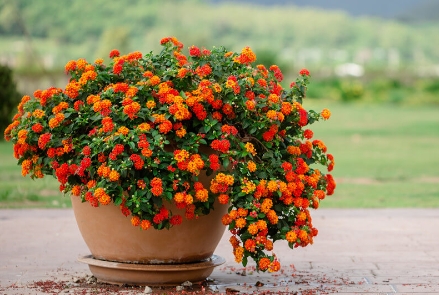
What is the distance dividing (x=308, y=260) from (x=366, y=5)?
6356 inches

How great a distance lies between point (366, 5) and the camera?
162 m

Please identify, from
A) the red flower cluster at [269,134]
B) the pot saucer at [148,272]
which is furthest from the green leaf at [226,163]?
the pot saucer at [148,272]

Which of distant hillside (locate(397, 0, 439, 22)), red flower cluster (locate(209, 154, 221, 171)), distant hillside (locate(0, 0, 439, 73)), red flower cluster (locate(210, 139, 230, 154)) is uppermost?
distant hillside (locate(397, 0, 439, 22))

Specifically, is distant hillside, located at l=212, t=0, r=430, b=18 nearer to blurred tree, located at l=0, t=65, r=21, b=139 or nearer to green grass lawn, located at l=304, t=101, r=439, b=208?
green grass lawn, located at l=304, t=101, r=439, b=208

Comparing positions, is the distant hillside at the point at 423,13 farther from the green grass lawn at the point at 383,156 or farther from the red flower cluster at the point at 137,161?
the red flower cluster at the point at 137,161

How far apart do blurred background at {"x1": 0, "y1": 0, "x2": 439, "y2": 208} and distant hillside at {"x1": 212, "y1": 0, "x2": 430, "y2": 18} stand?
0.97 feet

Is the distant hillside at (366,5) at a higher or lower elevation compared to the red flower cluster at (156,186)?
higher

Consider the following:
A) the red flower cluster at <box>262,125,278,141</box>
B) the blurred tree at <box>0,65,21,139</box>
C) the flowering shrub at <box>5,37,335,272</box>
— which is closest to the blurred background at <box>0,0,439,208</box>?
the blurred tree at <box>0,65,21,139</box>

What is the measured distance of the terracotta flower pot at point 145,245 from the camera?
5070 millimetres

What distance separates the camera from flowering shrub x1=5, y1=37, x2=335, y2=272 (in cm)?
471

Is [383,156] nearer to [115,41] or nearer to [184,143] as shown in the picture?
[184,143]

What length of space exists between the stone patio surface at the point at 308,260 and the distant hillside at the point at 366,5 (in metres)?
141

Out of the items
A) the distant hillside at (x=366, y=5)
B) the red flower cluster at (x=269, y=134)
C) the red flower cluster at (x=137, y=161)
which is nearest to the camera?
the red flower cluster at (x=137, y=161)

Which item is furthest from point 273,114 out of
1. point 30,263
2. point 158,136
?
point 30,263
